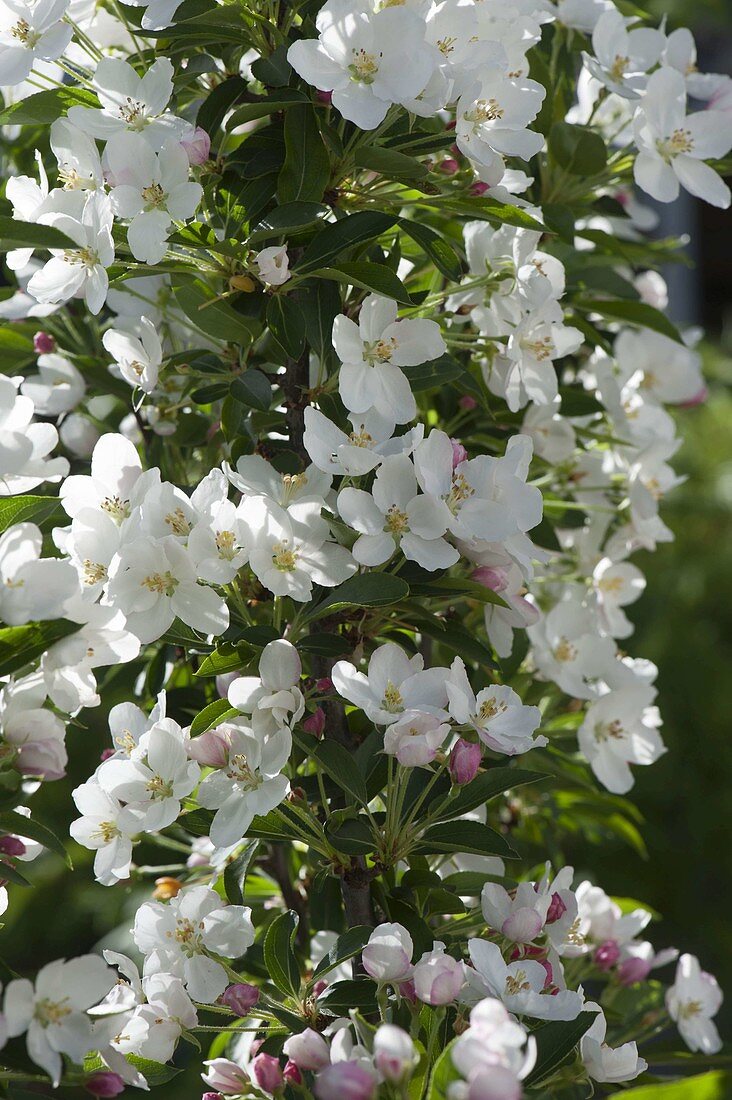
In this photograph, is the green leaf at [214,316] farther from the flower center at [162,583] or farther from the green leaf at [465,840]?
the green leaf at [465,840]

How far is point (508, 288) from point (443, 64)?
0.21 meters

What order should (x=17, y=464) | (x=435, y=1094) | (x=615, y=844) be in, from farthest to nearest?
(x=615, y=844) → (x=17, y=464) → (x=435, y=1094)

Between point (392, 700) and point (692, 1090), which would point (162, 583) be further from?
point (692, 1090)

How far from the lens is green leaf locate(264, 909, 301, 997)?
0.91 metres

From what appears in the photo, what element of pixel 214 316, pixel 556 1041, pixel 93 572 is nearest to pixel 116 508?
pixel 93 572

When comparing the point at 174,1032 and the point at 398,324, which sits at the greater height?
Answer: the point at 398,324

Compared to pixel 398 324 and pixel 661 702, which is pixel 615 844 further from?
pixel 398 324

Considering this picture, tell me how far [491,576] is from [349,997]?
0.34m

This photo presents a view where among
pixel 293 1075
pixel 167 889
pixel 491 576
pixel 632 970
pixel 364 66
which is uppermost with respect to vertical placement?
pixel 364 66

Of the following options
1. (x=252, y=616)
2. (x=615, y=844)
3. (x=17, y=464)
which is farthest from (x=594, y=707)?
(x=615, y=844)

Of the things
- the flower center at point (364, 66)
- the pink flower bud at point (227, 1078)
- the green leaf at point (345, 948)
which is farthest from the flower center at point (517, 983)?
the flower center at point (364, 66)

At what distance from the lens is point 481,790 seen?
0.93m

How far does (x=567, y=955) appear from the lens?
1.01m

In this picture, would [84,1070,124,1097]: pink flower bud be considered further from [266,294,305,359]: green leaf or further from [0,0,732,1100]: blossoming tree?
[266,294,305,359]: green leaf
